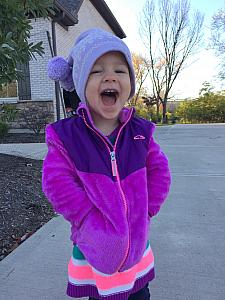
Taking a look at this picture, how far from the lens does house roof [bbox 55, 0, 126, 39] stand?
40.8 feet

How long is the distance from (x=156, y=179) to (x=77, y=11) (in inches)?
567

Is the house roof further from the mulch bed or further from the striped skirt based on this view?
the striped skirt

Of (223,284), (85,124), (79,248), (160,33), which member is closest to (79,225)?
(79,248)

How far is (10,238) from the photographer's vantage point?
3193 mm

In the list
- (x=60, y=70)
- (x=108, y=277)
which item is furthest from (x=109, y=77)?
(x=108, y=277)

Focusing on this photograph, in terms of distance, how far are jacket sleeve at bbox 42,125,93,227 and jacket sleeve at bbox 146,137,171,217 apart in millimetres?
329

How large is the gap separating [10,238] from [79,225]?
1960 millimetres

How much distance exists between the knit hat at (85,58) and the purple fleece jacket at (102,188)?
151 millimetres

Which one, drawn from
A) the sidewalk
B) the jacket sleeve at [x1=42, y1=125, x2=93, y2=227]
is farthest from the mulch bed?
the jacket sleeve at [x1=42, y1=125, x2=93, y2=227]

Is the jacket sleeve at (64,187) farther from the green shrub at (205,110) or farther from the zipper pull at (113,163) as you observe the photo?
the green shrub at (205,110)

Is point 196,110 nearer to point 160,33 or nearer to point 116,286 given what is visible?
point 160,33

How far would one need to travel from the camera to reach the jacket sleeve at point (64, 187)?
56.1 inches

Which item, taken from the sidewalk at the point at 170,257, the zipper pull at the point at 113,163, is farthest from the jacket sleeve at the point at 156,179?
the sidewalk at the point at 170,257

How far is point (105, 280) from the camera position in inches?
59.7
